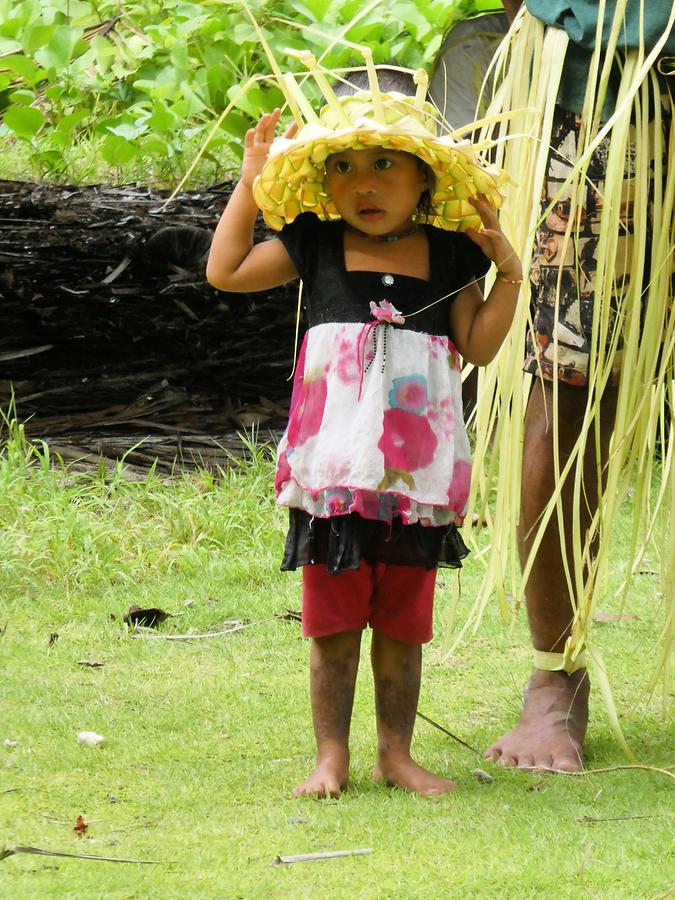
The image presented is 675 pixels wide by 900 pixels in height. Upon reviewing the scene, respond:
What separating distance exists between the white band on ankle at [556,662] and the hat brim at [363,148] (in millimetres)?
822

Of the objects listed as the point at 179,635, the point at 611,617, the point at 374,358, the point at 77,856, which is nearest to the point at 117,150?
the point at 179,635

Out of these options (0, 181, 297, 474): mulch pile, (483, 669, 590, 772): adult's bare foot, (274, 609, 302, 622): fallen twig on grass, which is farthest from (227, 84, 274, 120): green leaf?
(483, 669, 590, 772): adult's bare foot

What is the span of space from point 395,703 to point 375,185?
0.85 meters

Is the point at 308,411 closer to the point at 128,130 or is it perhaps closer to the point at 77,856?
the point at 77,856

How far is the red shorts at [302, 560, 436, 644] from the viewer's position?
2.13 meters

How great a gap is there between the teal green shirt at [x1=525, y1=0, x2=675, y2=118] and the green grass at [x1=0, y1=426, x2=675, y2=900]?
1.18m

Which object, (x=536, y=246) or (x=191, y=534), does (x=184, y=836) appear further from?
(x=191, y=534)

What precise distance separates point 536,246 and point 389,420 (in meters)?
0.54

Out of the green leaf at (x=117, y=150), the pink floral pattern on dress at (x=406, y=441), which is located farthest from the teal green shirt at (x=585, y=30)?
the green leaf at (x=117, y=150)

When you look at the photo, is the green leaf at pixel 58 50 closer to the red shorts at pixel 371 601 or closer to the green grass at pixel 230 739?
the green grass at pixel 230 739

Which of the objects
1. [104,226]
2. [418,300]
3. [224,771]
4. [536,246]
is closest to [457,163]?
[418,300]

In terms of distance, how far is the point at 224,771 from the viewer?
2.22 m

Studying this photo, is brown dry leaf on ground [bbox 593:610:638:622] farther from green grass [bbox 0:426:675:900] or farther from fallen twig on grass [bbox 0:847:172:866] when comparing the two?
fallen twig on grass [bbox 0:847:172:866]

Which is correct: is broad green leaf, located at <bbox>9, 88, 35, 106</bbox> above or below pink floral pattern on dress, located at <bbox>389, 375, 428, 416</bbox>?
above
